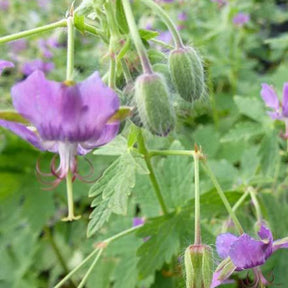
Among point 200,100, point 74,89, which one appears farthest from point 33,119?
point 200,100

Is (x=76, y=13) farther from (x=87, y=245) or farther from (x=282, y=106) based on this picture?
(x=87, y=245)

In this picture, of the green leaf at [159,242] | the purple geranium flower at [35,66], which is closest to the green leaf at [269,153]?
the green leaf at [159,242]

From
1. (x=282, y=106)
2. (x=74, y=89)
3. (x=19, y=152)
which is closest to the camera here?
(x=74, y=89)

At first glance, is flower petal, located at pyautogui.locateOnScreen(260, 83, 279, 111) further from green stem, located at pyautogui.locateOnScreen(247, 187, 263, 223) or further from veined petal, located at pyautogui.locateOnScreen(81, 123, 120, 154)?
veined petal, located at pyautogui.locateOnScreen(81, 123, 120, 154)

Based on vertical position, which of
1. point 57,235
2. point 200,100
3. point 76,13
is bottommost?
point 57,235

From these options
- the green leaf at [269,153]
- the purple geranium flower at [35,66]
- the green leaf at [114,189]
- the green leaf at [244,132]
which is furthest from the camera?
the purple geranium flower at [35,66]

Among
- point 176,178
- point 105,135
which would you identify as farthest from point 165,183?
point 105,135

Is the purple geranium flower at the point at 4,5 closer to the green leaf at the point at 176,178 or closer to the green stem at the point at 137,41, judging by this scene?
the green leaf at the point at 176,178
